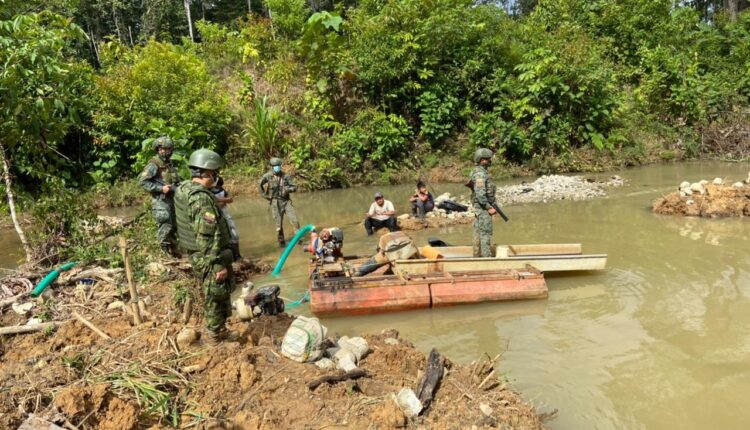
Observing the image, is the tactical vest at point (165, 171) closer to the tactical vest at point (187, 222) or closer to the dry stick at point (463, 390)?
the tactical vest at point (187, 222)

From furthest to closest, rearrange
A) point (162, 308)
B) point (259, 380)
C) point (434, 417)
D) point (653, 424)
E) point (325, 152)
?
point (325, 152), point (162, 308), point (653, 424), point (259, 380), point (434, 417)

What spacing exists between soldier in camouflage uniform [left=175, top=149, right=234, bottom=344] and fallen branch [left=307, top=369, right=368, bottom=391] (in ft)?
4.01

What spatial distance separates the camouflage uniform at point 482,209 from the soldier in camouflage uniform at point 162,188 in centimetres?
450

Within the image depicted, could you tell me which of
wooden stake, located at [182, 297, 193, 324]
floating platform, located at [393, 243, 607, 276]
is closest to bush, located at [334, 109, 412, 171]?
floating platform, located at [393, 243, 607, 276]

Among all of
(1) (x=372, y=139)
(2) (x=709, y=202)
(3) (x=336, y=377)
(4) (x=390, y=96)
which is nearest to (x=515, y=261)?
(3) (x=336, y=377)

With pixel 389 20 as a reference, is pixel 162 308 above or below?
below

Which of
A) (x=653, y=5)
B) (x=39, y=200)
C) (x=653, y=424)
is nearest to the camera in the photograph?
(x=653, y=424)

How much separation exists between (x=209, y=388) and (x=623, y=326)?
489 centimetres

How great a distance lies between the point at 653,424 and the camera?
435 centimetres

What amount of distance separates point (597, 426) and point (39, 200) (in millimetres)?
7613

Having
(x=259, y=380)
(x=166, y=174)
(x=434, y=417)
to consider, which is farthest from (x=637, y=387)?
(x=166, y=174)

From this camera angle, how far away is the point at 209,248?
4.60 m

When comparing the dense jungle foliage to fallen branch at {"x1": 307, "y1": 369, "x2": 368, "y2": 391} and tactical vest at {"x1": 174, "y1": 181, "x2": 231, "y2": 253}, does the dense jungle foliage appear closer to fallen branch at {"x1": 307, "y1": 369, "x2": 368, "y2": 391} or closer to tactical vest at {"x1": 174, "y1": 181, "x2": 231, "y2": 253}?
tactical vest at {"x1": 174, "y1": 181, "x2": 231, "y2": 253}

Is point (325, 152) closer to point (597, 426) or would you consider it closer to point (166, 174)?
point (166, 174)
